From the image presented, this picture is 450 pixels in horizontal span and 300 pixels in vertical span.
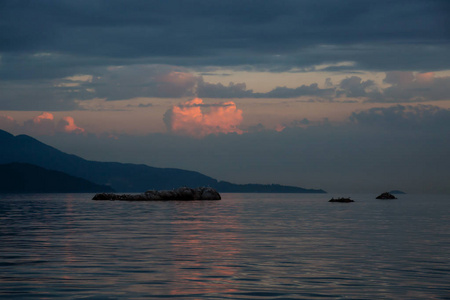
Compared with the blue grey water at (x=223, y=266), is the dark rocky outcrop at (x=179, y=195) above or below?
above

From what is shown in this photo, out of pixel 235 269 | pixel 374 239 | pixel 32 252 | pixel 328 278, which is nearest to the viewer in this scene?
pixel 328 278

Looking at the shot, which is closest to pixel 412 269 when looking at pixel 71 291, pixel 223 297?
pixel 223 297

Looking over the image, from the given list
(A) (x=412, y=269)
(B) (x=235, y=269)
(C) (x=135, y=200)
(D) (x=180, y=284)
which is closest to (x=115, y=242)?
(B) (x=235, y=269)

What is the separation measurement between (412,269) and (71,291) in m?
15.5

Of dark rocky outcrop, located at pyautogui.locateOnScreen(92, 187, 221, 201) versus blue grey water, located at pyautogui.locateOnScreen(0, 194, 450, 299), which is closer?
blue grey water, located at pyautogui.locateOnScreen(0, 194, 450, 299)

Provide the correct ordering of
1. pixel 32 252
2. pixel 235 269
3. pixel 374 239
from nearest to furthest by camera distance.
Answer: pixel 235 269
pixel 32 252
pixel 374 239

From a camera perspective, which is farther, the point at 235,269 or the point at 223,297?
the point at 235,269

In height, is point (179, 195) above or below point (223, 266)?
above

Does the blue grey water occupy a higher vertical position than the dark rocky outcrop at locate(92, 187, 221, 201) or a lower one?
lower

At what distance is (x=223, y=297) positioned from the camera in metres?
19.7

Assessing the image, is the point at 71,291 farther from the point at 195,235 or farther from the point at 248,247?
the point at 195,235

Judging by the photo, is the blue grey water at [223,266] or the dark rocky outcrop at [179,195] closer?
the blue grey water at [223,266]

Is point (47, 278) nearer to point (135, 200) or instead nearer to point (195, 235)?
point (195, 235)

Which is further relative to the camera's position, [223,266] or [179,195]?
[179,195]
